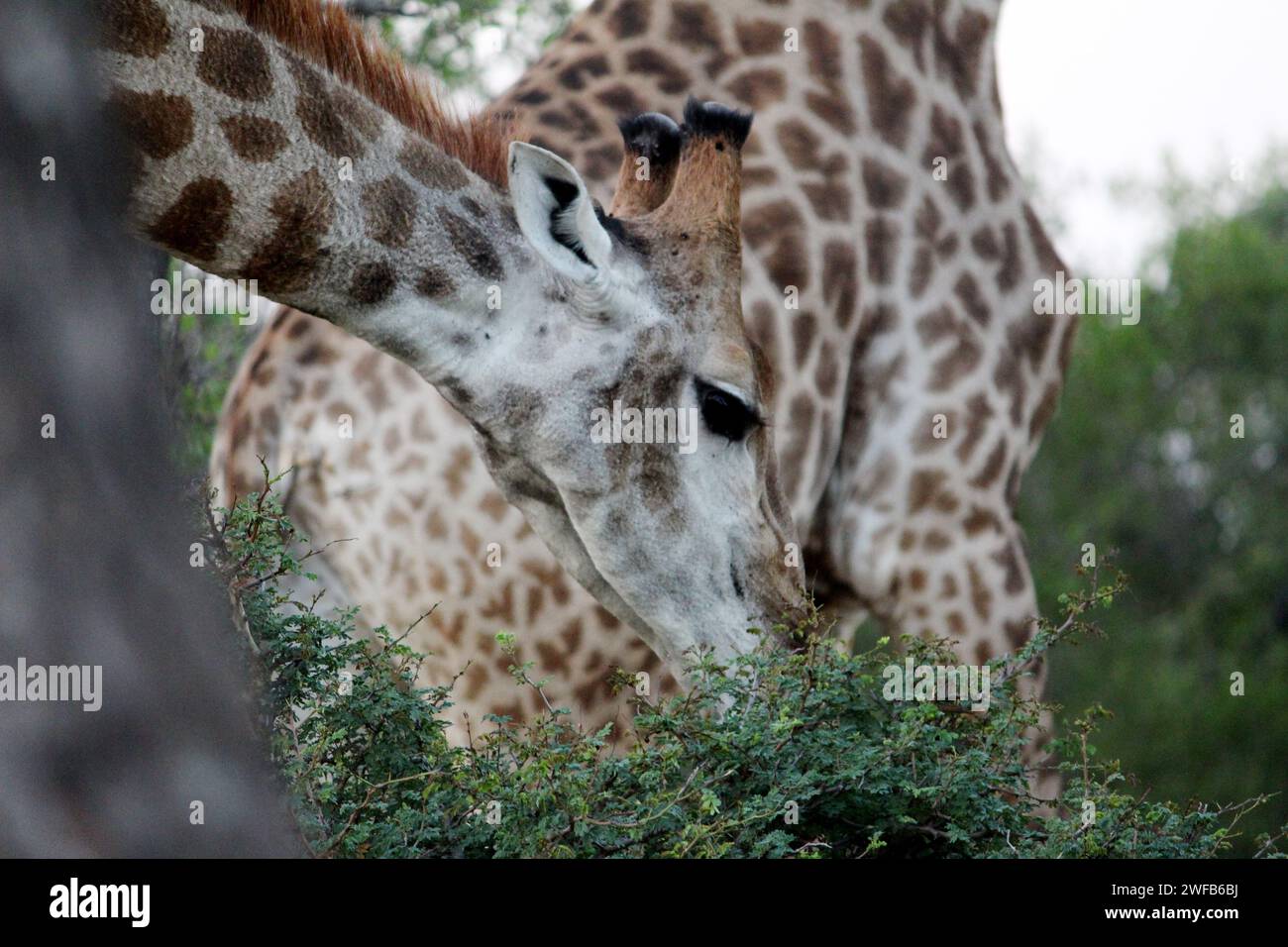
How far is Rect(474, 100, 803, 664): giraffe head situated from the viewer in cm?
347

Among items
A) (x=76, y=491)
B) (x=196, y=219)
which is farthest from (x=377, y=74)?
(x=76, y=491)

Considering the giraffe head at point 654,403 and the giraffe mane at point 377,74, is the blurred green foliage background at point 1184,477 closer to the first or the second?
the giraffe head at point 654,403

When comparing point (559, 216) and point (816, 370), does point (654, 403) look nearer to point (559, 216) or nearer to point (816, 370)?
point (559, 216)

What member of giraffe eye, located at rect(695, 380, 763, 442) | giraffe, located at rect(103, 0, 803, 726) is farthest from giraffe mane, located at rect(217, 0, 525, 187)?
giraffe eye, located at rect(695, 380, 763, 442)

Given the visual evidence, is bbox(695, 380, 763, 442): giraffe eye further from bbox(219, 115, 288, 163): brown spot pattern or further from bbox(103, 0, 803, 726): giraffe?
bbox(219, 115, 288, 163): brown spot pattern

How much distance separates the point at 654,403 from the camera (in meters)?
3.57

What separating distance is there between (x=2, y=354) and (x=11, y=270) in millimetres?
56

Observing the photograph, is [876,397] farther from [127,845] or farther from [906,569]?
[127,845]

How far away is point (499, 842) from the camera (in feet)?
8.46

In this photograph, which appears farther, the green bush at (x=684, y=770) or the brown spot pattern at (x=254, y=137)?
the brown spot pattern at (x=254, y=137)

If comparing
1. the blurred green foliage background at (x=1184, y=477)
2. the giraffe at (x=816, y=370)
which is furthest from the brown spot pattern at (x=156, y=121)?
the blurred green foliage background at (x=1184, y=477)

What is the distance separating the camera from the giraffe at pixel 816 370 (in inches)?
169

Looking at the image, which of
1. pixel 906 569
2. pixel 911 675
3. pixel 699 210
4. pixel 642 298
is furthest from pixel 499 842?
pixel 906 569

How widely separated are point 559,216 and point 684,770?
123cm
